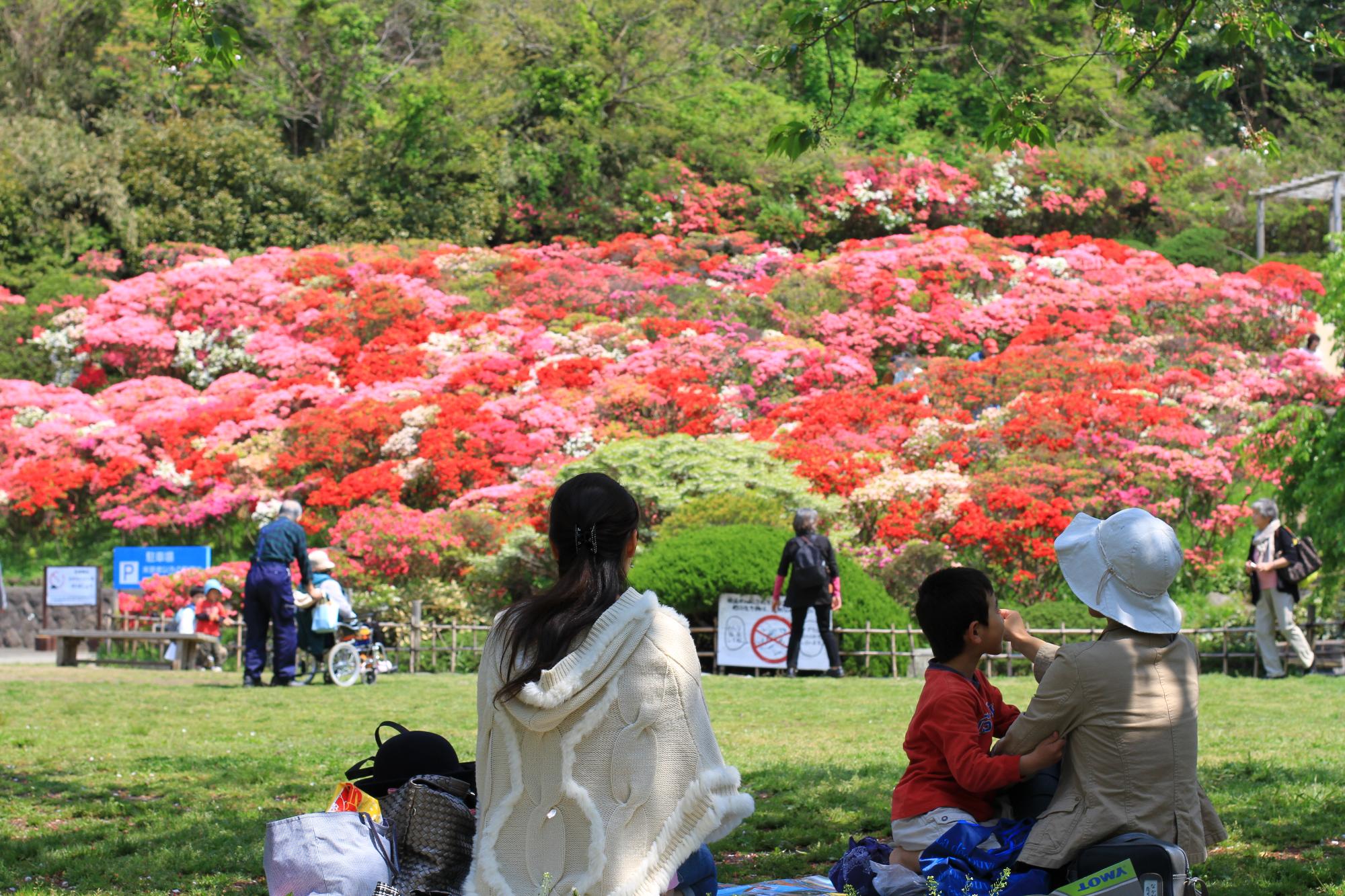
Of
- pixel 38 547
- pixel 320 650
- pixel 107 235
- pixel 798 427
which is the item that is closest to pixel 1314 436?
pixel 798 427

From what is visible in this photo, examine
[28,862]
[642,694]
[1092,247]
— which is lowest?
[28,862]

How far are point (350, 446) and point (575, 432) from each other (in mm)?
3103

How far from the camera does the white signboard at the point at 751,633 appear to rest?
11.8 metres

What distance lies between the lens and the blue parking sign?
1606 centimetres

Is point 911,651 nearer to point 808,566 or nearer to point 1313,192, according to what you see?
point 808,566

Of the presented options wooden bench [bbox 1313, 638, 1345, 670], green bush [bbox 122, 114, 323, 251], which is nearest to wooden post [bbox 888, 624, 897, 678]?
wooden bench [bbox 1313, 638, 1345, 670]

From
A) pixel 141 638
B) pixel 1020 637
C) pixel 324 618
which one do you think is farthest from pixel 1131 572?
pixel 141 638

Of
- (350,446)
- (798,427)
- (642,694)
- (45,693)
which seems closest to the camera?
(642,694)

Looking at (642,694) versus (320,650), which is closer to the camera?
(642,694)

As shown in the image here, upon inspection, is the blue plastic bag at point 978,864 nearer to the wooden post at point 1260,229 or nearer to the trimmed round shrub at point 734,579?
the trimmed round shrub at point 734,579

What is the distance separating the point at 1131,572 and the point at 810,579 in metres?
7.36

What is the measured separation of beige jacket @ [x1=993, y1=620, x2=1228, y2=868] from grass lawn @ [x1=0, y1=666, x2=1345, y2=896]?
113 cm

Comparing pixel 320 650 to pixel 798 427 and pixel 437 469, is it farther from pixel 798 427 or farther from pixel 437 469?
pixel 798 427

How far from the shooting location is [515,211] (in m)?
29.3
